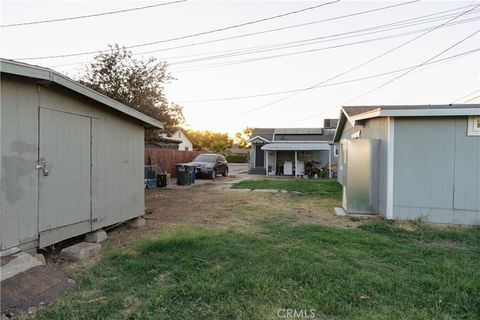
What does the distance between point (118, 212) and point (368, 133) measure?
7.65 metres

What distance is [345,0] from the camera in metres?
10.1

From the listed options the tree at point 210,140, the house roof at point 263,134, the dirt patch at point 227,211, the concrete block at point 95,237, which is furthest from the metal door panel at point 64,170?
the tree at point 210,140

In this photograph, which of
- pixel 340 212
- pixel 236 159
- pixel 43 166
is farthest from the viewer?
pixel 236 159

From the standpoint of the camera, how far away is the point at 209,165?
62.6 ft

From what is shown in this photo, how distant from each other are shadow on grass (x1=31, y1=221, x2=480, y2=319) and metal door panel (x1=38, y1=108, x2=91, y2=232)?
0.93 metres

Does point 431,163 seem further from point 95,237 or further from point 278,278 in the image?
point 95,237

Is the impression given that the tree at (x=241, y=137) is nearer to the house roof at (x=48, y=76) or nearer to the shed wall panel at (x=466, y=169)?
the shed wall panel at (x=466, y=169)

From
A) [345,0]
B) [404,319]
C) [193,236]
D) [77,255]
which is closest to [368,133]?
[345,0]

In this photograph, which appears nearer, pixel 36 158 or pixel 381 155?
pixel 36 158

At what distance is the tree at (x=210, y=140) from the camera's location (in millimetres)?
47281

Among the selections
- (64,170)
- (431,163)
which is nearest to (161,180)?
(64,170)

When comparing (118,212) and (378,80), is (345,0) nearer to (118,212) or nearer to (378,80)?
(378,80)

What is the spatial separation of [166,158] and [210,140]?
39794 mm

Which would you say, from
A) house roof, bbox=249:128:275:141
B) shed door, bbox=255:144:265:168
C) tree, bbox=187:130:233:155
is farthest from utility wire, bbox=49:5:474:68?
tree, bbox=187:130:233:155
